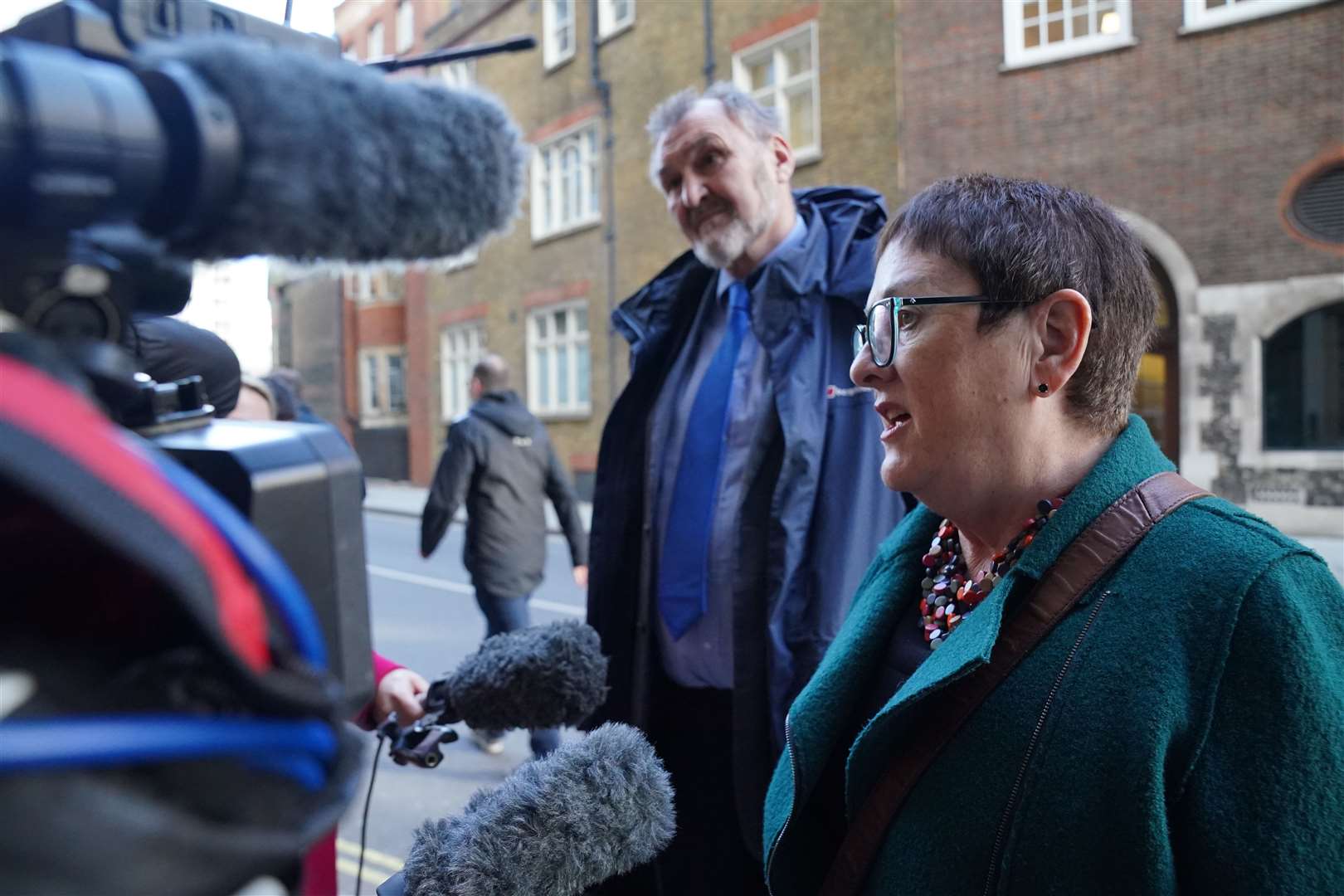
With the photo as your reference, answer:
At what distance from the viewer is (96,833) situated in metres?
0.38

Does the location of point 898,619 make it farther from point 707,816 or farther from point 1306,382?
point 1306,382

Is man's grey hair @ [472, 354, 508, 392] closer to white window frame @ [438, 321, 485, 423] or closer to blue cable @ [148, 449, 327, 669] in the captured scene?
blue cable @ [148, 449, 327, 669]

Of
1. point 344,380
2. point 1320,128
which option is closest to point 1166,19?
point 1320,128

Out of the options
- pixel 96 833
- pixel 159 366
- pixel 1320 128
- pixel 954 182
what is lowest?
pixel 96 833

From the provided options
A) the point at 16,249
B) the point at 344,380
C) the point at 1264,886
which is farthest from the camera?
the point at 344,380

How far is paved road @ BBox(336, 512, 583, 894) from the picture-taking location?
3791 millimetres

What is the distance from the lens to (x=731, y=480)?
2.38m

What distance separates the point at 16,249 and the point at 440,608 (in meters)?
8.16

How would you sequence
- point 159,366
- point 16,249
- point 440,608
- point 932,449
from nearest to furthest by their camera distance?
point 16,249 < point 159,366 < point 932,449 < point 440,608

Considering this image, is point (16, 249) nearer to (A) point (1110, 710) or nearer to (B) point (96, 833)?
(B) point (96, 833)

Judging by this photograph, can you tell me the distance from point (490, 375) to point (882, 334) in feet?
14.3

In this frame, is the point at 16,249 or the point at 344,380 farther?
the point at 344,380

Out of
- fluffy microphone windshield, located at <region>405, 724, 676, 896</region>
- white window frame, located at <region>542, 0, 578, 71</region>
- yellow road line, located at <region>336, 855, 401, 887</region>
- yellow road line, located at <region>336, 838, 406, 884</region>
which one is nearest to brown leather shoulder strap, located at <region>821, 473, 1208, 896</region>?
fluffy microphone windshield, located at <region>405, 724, 676, 896</region>

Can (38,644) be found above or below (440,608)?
above
